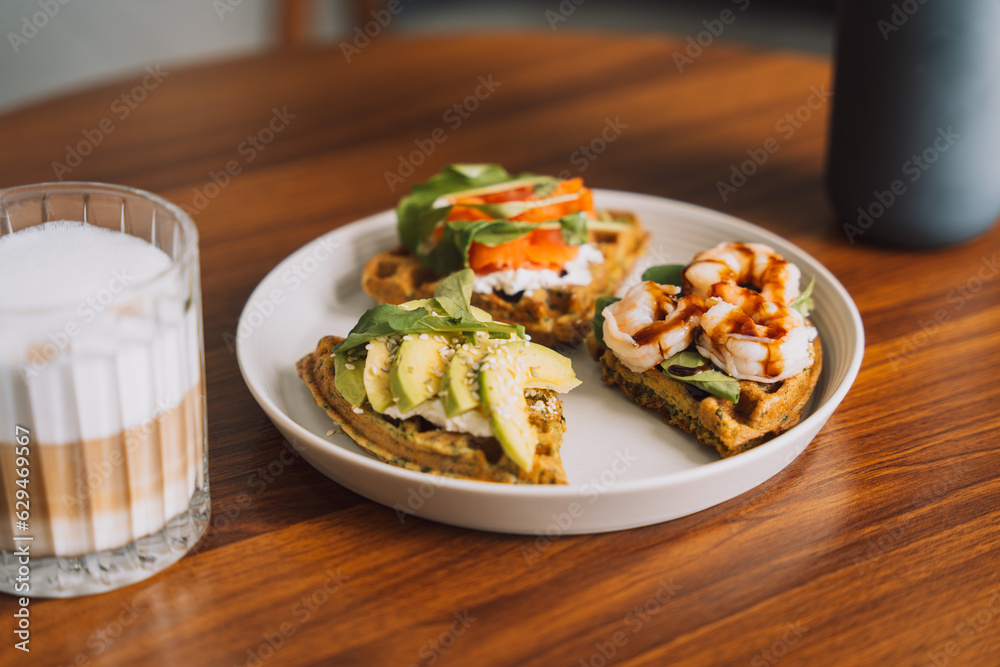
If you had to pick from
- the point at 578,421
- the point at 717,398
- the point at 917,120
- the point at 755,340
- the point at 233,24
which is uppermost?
the point at 917,120

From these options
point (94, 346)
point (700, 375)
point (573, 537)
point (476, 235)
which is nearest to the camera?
point (94, 346)

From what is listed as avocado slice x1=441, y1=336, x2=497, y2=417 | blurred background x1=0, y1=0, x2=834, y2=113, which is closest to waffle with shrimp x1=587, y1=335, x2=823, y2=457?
avocado slice x1=441, y1=336, x2=497, y2=417

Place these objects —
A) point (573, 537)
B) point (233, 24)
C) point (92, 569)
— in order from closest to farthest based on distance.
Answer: point (92, 569) < point (573, 537) < point (233, 24)

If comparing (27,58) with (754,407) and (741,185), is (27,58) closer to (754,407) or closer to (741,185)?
(741,185)

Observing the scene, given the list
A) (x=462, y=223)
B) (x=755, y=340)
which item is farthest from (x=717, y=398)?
(x=462, y=223)

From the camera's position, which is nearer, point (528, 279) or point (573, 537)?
point (573, 537)

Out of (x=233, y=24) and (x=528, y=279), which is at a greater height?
(x=528, y=279)

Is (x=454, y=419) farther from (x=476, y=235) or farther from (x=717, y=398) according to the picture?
(x=476, y=235)
